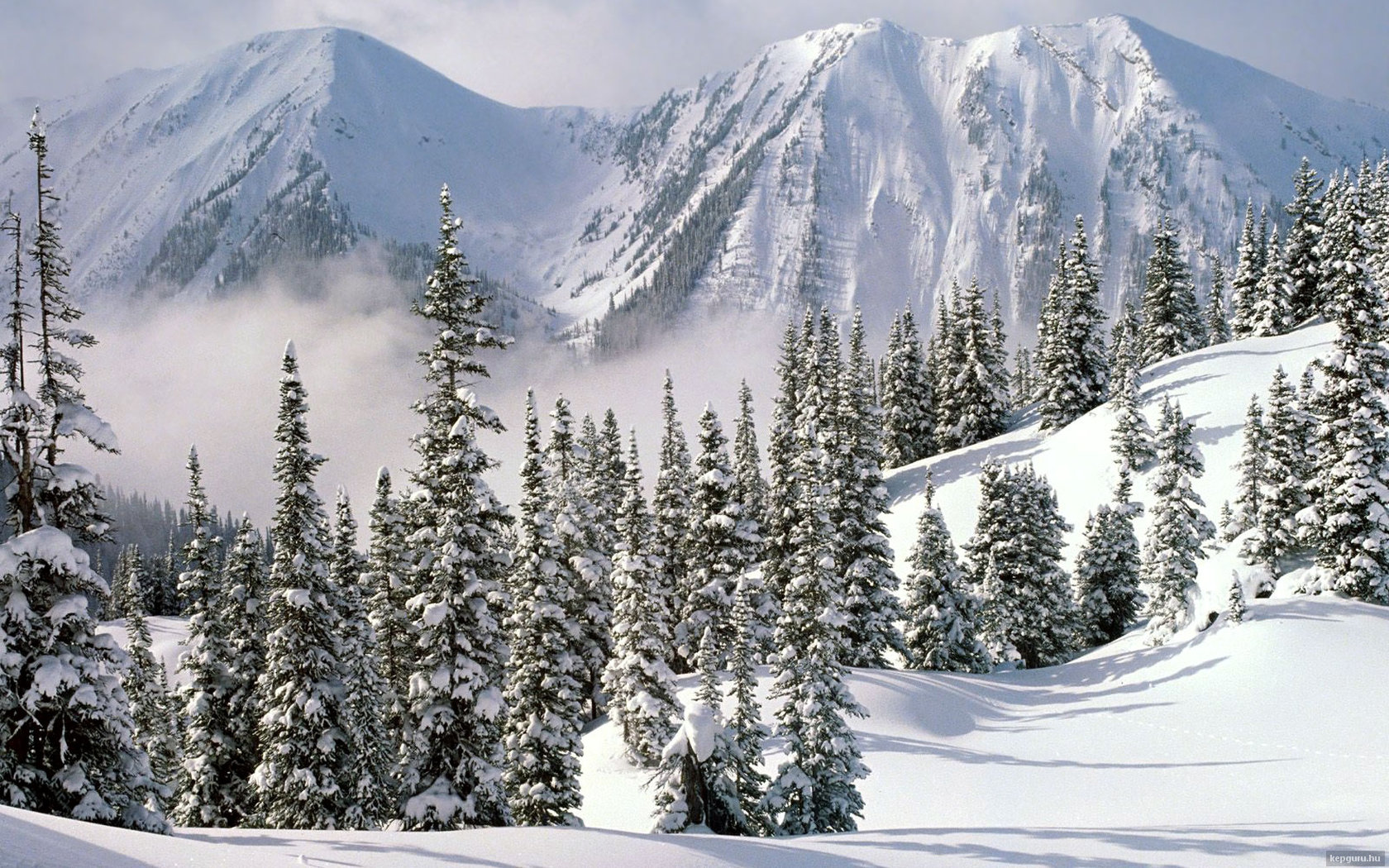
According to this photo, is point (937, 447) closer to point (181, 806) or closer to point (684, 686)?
point (684, 686)

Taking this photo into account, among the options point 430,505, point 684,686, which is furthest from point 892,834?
point 684,686

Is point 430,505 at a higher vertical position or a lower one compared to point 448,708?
higher

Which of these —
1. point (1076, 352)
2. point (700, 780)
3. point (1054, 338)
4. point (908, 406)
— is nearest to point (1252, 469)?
point (1076, 352)

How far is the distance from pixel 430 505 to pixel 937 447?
67.6 meters

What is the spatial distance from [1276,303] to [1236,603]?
53.4 m

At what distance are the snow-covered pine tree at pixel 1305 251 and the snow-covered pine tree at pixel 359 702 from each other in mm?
77606

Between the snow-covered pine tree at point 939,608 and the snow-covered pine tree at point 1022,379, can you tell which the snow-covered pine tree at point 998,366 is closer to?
the snow-covered pine tree at point 1022,379

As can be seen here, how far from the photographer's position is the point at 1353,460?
33375 mm

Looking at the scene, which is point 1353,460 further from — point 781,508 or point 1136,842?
point 1136,842

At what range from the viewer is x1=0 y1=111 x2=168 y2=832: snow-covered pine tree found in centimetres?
1343

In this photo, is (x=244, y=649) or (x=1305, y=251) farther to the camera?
(x=1305, y=251)

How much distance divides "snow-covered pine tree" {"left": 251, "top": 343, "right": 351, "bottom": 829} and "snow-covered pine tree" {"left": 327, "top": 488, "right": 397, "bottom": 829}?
14.3 inches

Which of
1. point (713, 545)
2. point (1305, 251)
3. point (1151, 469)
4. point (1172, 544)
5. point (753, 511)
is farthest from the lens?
point (1305, 251)

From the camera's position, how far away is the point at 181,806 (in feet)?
89.8
